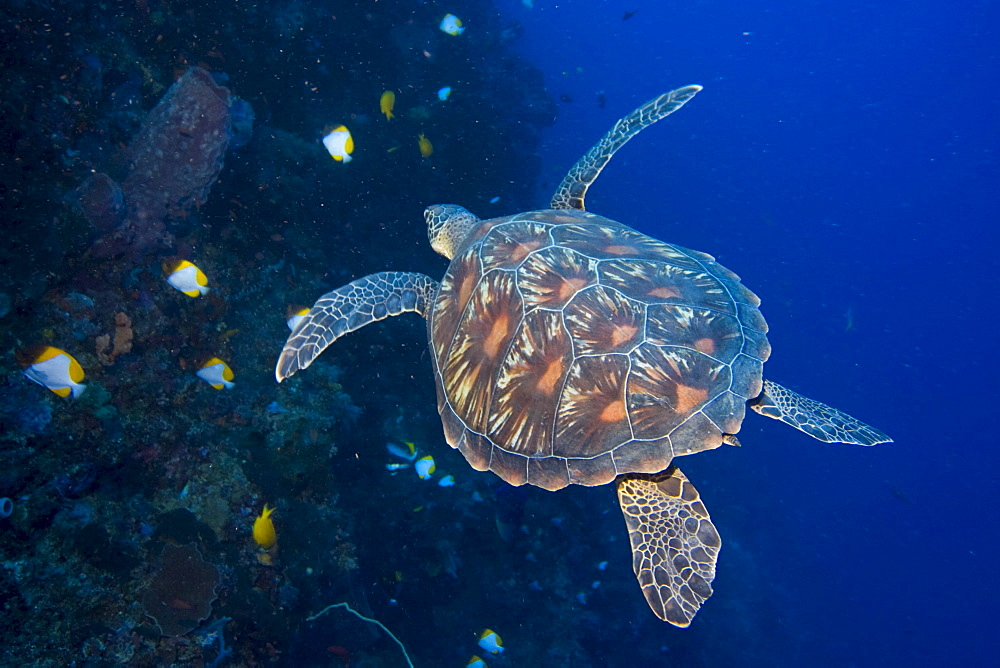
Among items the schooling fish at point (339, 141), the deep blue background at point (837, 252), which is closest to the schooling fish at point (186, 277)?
the schooling fish at point (339, 141)

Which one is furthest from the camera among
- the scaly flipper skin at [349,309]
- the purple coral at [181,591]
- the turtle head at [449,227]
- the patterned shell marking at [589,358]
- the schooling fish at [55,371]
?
the turtle head at [449,227]

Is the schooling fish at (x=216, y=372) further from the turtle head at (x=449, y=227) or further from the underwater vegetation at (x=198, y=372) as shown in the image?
the turtle head at (x=449, y=227)

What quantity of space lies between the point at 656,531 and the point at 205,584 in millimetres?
4028

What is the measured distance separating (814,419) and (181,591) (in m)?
5.65

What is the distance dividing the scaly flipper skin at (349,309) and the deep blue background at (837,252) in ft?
28.0

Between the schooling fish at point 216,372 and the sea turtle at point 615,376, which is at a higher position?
the sea turtle at point 615,376

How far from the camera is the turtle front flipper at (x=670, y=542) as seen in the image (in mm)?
2824

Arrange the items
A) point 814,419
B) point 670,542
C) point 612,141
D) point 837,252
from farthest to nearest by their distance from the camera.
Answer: point 837,252, point 612,141, point 814,419, point 670,542

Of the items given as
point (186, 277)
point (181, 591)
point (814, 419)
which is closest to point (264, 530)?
point (181, 591)

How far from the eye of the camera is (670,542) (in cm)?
302

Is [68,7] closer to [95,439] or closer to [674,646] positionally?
[95,439]

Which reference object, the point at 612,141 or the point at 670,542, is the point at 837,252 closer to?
the point at 612,141

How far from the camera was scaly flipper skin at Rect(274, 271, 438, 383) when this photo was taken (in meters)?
3.88

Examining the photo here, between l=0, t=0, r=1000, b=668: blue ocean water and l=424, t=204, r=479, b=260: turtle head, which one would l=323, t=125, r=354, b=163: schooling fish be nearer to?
l=424, t=204, r=479, b=260: turtle head
